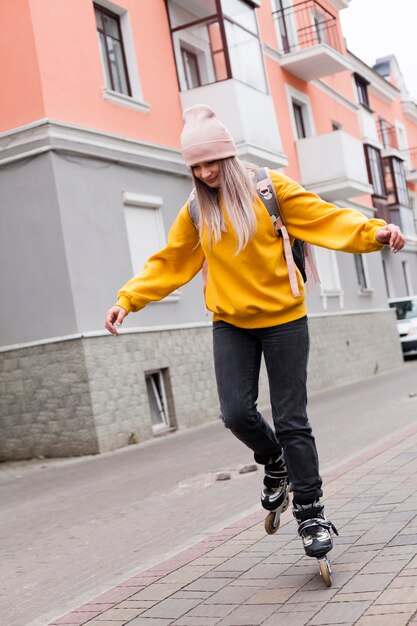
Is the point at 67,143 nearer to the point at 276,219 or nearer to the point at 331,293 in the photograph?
the point at 276,219

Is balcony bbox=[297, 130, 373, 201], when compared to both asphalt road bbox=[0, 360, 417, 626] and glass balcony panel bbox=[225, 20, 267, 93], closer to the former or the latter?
glass balcony panel bbox=[225, 20, 267, 93]

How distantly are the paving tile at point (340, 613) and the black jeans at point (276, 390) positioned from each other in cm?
62

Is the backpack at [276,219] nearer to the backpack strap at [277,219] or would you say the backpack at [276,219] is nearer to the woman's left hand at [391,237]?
the backpack strap at [277,219]

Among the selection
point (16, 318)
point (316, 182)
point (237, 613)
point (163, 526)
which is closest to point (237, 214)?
point (237, 613)

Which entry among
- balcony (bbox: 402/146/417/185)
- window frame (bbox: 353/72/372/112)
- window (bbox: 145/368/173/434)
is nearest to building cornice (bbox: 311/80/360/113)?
window frame (bbox: 353/72/372/112)

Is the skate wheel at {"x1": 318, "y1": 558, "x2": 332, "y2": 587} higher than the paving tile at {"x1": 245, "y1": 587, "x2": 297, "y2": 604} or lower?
higher

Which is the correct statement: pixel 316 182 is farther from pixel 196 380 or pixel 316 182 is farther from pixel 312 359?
pixel 196 380

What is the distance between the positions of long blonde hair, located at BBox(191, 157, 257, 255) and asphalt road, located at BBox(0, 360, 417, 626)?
1.85m

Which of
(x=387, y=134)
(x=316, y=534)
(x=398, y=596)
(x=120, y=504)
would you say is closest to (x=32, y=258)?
(x=120, y=504)

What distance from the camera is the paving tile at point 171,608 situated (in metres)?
3.92

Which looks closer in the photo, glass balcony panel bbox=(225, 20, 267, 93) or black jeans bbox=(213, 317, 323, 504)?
black jeans bbox=(213, 317, 323, 504)

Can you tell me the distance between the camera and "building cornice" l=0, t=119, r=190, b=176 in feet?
42.9

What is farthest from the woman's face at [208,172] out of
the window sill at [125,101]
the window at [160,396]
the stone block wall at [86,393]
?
the window sill at [125,101]

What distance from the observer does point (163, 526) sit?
639 centimetres
